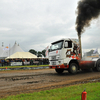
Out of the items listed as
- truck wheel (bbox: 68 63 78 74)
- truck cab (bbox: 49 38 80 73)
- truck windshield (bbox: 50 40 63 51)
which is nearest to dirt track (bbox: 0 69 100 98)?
truck wheel (bbox: 68 63 78 74)

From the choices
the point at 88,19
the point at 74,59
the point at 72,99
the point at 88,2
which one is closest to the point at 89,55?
Result: the point at 74,59

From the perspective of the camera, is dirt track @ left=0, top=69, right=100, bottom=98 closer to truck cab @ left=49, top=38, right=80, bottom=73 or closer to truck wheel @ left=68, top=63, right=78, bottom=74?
truck wheel @ left=68, top=63, right=78, bottom=74

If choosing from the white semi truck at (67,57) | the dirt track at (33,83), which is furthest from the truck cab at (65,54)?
the dirt track at (33,83)

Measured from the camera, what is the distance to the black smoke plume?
527 inches

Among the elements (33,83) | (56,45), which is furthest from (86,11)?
(33,83)

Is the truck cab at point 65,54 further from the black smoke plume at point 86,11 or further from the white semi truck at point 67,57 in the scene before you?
the black smoke plume at point 86,11

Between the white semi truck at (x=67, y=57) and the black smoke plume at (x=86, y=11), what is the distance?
367 centimetres

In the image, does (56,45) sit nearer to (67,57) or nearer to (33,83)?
(67,57)

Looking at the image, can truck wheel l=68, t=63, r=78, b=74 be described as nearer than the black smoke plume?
Yes

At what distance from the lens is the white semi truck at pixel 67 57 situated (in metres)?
9.89

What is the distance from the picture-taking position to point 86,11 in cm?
1370

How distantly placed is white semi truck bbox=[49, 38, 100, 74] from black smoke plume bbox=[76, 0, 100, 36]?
367 centimetres

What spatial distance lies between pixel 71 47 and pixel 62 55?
3.61 feet

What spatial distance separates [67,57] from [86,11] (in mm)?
6887
